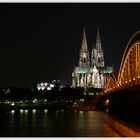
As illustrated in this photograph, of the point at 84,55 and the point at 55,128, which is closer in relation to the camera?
the point at 55,128

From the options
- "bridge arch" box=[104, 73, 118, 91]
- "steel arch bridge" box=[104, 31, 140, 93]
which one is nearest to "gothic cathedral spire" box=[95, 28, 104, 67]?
"bridge arch" box=[104, 73, 118, 91]

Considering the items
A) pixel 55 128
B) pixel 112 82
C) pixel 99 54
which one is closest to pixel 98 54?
pixel 99 54

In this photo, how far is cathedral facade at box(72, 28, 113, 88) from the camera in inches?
5384

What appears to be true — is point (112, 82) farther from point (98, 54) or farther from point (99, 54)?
point (98, 54)

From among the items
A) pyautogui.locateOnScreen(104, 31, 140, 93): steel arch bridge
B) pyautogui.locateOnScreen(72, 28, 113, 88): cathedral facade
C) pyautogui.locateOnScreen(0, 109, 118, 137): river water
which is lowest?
pyautogui.locateOnScreen(0, 109, 118, 137): river water

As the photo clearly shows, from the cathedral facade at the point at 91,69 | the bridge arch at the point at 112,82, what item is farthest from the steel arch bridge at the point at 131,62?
the cathedral facade at the point at 91,69

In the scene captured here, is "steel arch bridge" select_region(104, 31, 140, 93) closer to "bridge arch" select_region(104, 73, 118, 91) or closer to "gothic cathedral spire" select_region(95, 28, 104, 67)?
"bridge arch" select_region(104, 73, 118, 91)

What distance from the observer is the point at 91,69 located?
5404 inches

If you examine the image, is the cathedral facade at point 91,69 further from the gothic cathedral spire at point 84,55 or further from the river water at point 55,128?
the river water at point 55,128

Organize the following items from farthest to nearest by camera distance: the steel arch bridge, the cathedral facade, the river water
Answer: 1. the cathedral facade
2. the steel arch bridge
3. the river water

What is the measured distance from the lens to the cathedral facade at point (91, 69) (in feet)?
449
